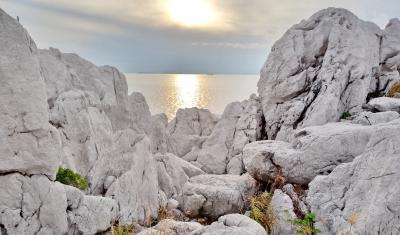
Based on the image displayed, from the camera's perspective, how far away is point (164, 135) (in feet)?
132

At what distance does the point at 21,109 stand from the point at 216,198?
10745 millimetres

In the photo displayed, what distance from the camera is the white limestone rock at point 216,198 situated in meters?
17.4

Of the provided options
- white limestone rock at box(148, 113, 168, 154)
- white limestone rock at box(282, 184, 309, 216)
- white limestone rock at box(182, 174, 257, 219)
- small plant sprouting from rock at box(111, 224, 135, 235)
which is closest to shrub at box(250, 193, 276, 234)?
white limestone rock at box(282, 184, 309, 216)

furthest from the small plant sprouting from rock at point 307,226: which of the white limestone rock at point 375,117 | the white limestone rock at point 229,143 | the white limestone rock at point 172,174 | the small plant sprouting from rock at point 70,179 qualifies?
the white limestone rock at point 229,143

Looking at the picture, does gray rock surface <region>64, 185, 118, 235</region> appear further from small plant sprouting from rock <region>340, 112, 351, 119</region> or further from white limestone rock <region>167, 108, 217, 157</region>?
white limestone rock <region>167, 108, 217, 157</region>

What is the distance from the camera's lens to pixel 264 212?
1435 centimetres

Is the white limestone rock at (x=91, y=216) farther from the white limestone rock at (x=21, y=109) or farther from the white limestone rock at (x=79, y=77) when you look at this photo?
the white limestone rock at (x=79, y=77)

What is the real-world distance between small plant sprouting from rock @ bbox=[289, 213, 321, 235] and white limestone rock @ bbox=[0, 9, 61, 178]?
865cm

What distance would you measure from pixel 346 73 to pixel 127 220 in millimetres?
17057

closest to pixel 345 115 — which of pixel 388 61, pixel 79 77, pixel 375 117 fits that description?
pixel 375 117

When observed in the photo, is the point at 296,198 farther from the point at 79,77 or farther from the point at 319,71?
the point at 79,77

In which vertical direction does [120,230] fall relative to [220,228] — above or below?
above

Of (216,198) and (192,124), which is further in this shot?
(192,124)

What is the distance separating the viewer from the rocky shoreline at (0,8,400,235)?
10.4 metres
